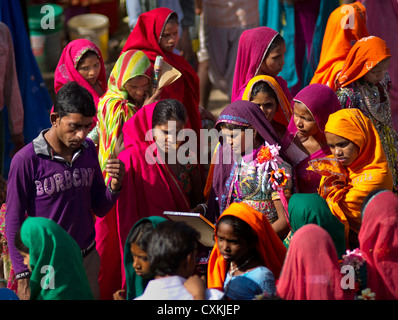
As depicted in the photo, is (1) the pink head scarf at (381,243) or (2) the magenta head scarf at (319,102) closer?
(1) the pink head scarf at (381,243)

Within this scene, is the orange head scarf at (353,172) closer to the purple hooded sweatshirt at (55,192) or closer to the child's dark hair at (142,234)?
the child's dark hair at (142,234)

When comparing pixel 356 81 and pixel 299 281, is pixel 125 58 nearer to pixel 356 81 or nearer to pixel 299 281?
pixel 356 81

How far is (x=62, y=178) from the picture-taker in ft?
13.5

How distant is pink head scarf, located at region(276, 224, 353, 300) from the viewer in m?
3.35

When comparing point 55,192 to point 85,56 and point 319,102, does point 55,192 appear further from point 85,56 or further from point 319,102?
point 85,56

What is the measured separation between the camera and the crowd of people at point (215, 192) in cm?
349

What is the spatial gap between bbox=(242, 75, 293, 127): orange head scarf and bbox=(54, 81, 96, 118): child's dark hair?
5.09 feet

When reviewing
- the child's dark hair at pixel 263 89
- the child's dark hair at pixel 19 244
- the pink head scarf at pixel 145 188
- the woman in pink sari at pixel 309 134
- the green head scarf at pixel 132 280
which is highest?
the child's dark hair at pixel 263 89

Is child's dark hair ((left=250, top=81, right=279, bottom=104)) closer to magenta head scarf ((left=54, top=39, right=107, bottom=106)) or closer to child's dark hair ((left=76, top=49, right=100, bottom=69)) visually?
magenta head scarf ((left=54, top=39, right=107, bottom=106))

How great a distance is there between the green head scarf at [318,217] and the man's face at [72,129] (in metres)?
1.30

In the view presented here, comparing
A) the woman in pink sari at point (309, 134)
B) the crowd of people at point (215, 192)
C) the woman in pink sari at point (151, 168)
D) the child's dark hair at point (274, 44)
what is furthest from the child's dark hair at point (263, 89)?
the woman in pink sari at point (151, 168)

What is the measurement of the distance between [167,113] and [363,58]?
1.86 metres

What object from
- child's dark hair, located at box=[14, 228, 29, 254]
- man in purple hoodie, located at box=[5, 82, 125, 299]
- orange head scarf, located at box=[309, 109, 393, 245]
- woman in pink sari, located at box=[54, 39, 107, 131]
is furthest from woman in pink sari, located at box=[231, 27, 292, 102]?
child's dark hair, located at box=[14, 228, 29, 254]

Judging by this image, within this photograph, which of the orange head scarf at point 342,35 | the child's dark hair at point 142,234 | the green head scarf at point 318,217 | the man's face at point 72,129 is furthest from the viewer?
the orange head scarf at point 342,35
